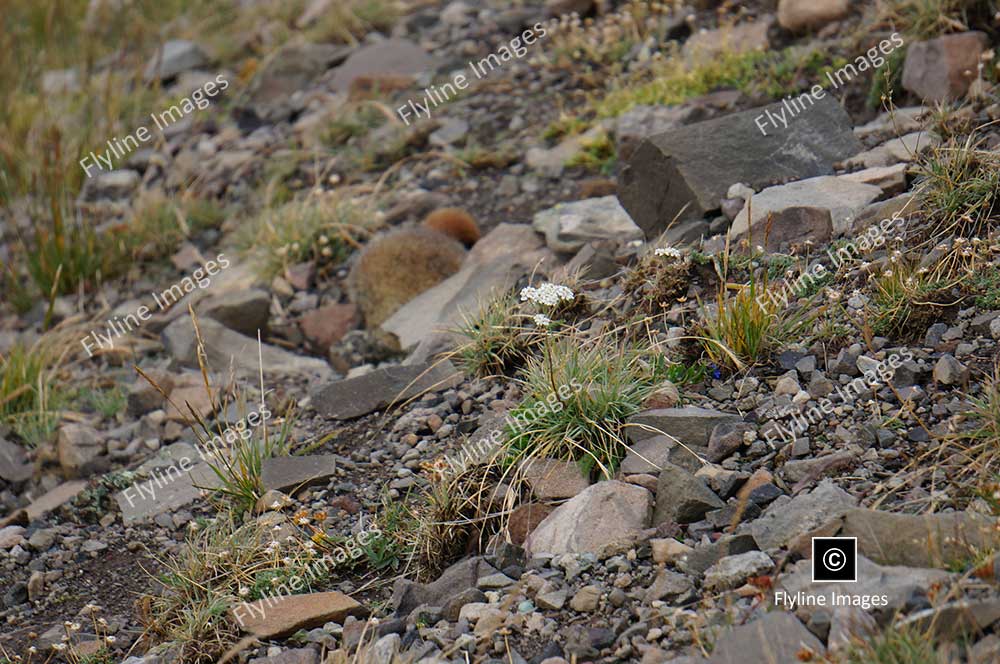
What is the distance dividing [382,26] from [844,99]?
4282mm

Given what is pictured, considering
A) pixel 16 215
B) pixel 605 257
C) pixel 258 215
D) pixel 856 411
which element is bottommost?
pixel 856 411

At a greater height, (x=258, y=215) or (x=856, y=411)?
(x=258, y=215)

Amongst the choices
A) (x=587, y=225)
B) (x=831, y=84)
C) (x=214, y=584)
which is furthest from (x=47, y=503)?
(x=831, y=84)

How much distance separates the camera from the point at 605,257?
4.87 metres

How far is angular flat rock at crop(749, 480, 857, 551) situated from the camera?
3031 millimetres

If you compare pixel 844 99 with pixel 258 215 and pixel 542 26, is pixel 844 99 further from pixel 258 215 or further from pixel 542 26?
pixel 258 215

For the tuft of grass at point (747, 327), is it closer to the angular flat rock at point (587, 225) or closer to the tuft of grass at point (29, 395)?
the angular flat rock at point (587, 225)

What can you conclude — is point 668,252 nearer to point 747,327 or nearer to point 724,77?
point 747,327

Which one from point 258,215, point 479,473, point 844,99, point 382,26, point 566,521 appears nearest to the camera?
point 566,521

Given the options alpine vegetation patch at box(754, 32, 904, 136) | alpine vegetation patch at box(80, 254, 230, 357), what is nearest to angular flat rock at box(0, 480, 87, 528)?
alpine vegetation patch at box(80, 254, 230, 357)

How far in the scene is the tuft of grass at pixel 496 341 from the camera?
14.5 feet

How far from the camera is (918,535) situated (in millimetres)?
2807

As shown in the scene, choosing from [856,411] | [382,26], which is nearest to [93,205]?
[382,26]

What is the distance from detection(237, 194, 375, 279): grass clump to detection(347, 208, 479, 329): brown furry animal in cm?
51
